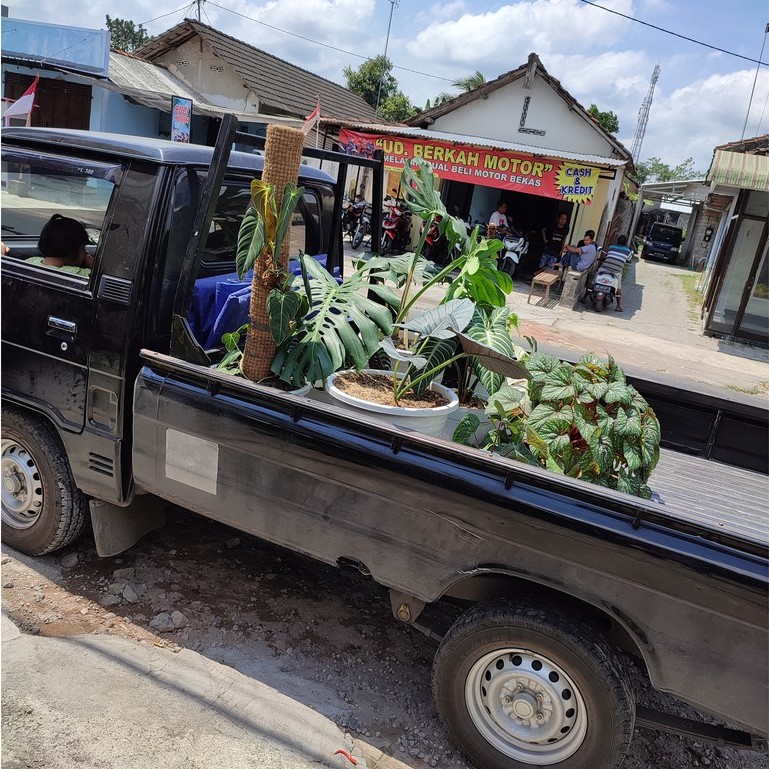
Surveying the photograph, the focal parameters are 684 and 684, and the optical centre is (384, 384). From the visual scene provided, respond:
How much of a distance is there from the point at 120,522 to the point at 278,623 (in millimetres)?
885

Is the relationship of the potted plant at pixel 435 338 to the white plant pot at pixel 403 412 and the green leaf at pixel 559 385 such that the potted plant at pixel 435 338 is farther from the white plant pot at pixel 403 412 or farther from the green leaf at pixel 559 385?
the green leaf at pixel 559 385

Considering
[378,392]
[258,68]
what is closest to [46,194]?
[378,392]

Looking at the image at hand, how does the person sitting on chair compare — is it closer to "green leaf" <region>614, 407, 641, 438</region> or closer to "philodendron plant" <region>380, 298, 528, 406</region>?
"philodendron plant" <region>380, 298, 528, 406</region>

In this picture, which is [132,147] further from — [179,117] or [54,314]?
[179,117]

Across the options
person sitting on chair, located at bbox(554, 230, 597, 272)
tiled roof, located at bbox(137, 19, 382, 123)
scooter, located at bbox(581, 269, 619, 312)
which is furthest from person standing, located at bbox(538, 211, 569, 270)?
tiled roof, located at bbox(137, 19, 382, 123)

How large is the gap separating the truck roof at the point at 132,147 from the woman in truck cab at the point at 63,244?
1.32ft

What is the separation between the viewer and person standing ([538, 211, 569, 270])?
17.3m

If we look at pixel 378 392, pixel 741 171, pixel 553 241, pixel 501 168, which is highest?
pixel 741 171

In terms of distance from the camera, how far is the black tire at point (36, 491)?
3.20 meters

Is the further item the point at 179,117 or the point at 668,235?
the point at 668,235

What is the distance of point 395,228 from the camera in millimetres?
16812

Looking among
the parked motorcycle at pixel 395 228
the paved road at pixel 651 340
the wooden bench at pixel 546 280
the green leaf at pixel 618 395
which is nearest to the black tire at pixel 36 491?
the green leaf at pixel 618 395

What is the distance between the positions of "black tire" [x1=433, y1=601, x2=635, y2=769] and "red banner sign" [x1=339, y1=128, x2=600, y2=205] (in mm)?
12667

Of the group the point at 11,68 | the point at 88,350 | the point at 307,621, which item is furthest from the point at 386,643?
the point at 11,68
